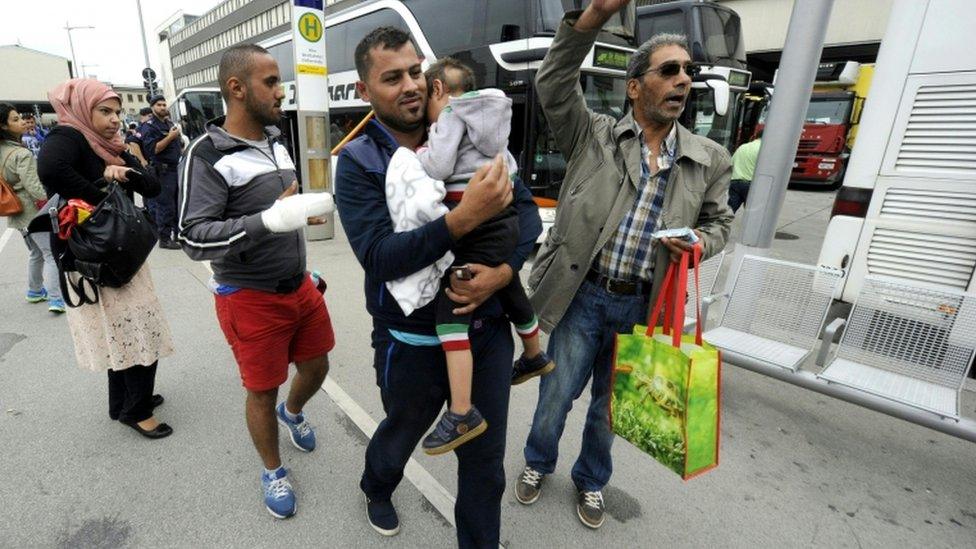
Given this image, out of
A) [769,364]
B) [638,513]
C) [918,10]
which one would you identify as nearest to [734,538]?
[638,513]

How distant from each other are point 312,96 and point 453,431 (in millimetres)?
7160

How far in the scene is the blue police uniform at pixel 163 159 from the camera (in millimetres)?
6781

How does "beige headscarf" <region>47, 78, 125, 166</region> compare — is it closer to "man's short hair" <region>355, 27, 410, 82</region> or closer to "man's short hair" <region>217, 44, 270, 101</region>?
"man's short hair" <region>217, 44, 270, 101</region>

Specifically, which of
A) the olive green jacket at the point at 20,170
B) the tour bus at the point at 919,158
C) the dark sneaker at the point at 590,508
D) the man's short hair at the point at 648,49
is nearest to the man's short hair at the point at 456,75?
the man's short hair at the point at 648,49

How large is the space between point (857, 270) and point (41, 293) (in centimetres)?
759

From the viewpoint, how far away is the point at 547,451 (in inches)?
93.0

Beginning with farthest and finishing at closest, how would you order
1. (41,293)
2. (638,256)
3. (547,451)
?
(41,293), (547,451), (638,256)

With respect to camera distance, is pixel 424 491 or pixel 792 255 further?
pixel 792 255

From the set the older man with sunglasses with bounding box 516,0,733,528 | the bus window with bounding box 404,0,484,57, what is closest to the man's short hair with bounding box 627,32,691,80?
the older man with sunglasses with bounding box 516,0,733,528

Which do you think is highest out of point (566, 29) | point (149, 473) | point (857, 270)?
point (566, 29)

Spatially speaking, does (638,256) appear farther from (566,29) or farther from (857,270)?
(857,270)

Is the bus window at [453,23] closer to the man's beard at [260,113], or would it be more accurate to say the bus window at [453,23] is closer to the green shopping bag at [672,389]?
the man's beard at [260,113]

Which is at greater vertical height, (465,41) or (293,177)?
Result: (465,41)

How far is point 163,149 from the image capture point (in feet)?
22.5
